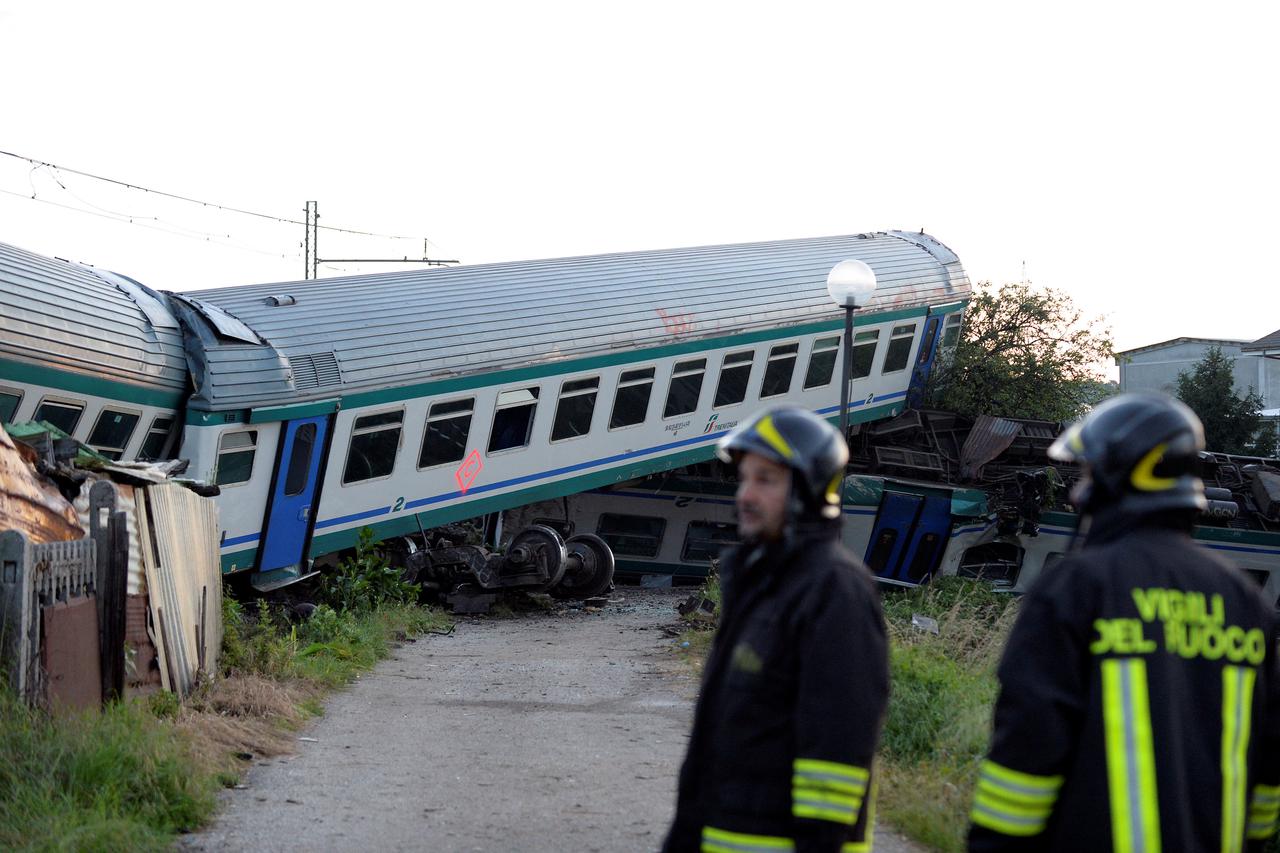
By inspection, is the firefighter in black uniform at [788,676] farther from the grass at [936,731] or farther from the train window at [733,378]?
the train window at [733,378]

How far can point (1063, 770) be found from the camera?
99.7 inches

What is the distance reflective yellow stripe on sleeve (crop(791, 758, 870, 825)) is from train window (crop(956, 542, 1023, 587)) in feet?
52.5

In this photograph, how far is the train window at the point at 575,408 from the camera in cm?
1673

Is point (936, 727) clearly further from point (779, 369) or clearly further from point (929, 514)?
point (779, 369)

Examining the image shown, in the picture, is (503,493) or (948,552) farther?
(948,552)

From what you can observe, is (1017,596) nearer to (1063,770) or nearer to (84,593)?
(84,593)

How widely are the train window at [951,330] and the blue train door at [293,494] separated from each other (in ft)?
36.4

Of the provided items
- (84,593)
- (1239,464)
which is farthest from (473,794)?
(1239,464)

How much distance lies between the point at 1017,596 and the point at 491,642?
7.90 metres

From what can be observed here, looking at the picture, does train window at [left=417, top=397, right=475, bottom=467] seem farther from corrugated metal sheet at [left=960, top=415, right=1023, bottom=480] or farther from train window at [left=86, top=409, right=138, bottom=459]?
corrugated metal sheet at [left=960, top=415, right=1023, bottom=480]

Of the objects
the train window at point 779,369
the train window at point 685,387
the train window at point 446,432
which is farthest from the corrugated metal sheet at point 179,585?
the train window at point 779,369

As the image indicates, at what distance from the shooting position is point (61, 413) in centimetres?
1228

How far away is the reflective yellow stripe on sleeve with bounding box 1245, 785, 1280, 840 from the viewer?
9.20ft

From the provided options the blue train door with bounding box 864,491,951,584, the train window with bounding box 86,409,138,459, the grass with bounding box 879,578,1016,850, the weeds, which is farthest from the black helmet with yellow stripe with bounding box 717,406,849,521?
the blue train door with bounding box 864,491,951,584
